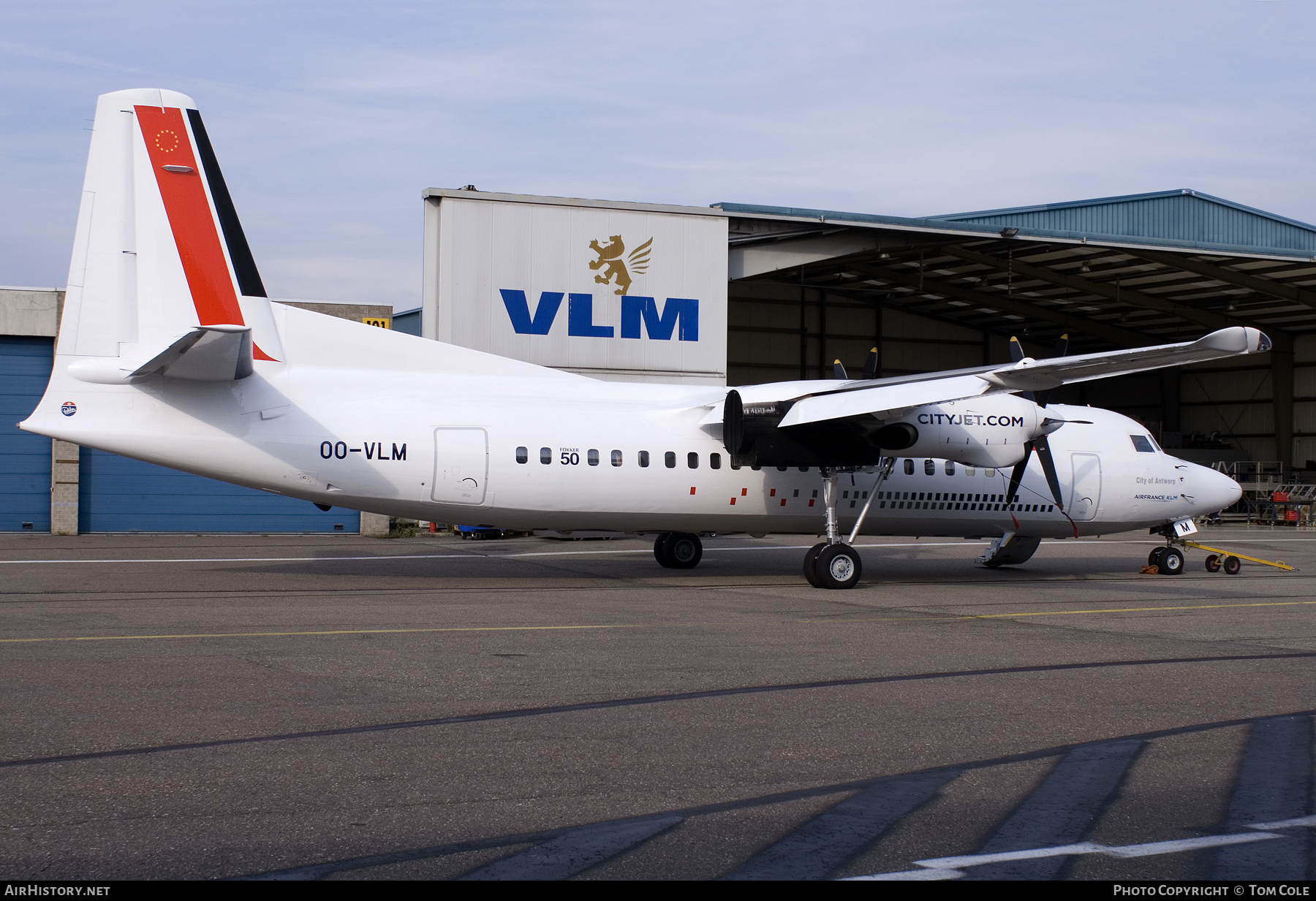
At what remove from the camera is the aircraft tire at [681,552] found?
20641 millimetres

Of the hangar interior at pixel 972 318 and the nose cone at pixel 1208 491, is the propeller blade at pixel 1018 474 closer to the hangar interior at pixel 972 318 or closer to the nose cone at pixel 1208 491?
the nose cone at pixel 1208 491

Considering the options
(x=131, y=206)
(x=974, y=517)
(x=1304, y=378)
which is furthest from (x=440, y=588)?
(x=1304, y=378)

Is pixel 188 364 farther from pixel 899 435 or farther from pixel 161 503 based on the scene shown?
pixel 161 503

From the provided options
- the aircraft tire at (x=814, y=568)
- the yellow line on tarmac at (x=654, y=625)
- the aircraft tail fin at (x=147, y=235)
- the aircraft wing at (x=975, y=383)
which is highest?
the aircraft tail fin at (x=147, y=235)

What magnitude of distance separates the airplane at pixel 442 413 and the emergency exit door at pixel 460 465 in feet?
0.08

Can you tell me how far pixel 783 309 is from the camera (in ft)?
167

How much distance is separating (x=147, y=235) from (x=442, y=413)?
4.49 m

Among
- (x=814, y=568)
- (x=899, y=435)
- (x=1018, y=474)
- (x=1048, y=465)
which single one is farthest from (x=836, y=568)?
(x=1048, y=465)

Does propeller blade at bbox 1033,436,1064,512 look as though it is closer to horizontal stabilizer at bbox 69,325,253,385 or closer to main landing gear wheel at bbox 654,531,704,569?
main landing gear wheel at bbox 654,531,704,569

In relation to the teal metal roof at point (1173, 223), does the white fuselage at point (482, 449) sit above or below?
below

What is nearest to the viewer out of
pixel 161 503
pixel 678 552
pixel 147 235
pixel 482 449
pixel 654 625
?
pixel 654 625

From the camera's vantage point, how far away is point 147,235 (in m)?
14.5

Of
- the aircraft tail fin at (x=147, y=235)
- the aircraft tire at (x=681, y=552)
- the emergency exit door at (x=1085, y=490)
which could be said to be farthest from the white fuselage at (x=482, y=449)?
the aircraft tire at (x=681, y=552)

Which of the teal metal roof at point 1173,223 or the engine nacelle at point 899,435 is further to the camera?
the teal metal roof at point 1173,223
